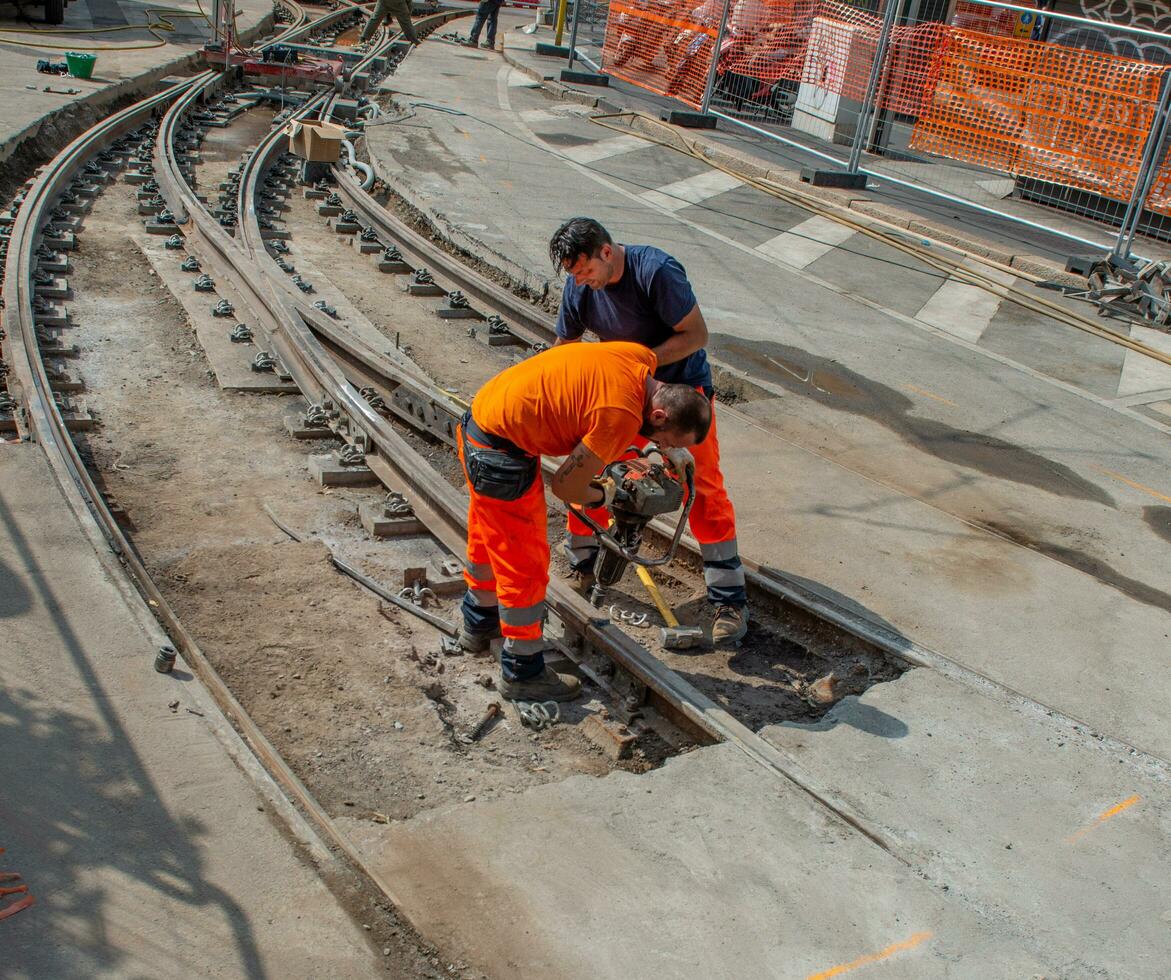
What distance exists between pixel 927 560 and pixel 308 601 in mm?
3249

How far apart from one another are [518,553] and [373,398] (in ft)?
11.0

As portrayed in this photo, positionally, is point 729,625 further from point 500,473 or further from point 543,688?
point 500,473

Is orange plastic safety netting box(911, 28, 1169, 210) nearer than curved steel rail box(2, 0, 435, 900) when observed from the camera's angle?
No

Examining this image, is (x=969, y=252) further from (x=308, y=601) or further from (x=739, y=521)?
(x=308, y=601)

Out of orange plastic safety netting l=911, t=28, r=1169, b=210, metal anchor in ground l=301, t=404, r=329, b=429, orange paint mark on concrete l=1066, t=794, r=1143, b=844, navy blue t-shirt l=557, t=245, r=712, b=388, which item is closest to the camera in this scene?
orange paint mark on concrete l=1066, t=794, r=1143, b=844

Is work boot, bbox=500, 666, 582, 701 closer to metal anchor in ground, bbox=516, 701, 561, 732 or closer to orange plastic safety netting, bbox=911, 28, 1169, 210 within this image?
metal anchor in ground, bbox=516, 701, 561, 732

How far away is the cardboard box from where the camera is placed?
13.7 metres

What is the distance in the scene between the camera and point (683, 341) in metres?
5.30

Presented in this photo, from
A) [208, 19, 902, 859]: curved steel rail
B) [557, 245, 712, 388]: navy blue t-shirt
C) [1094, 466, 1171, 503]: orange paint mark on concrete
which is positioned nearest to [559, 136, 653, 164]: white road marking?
[208, 19, 902, 859]: curved steel rail

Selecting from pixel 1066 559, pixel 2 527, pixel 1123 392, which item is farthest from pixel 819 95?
pixel 2 527

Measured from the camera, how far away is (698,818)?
159 inches

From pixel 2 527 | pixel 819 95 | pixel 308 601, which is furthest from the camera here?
pixel 819 95

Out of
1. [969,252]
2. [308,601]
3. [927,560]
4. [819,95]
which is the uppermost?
[819,95]

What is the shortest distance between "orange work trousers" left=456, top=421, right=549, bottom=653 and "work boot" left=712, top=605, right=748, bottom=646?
3.47ft
